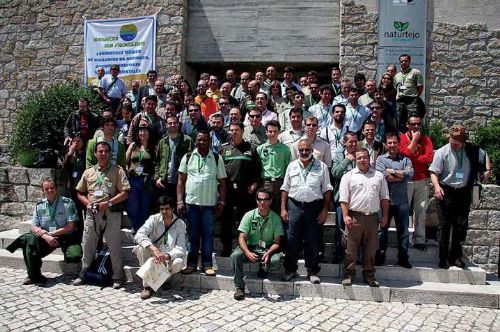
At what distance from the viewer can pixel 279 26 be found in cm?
995

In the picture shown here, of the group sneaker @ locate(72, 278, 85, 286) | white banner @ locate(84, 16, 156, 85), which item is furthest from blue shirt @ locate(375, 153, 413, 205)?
white banner @ locate(84, 16, 156, 85)

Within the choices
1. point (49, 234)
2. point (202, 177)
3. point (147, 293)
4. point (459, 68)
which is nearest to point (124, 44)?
point (49, 234)

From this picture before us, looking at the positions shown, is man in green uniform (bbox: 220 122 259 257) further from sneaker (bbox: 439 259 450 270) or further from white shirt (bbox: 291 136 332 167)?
sneaker (bbox: 439 259 450 270)

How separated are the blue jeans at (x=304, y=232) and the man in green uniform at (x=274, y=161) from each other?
1.07 feet

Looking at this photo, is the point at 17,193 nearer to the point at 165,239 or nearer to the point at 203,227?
the point at 165,239

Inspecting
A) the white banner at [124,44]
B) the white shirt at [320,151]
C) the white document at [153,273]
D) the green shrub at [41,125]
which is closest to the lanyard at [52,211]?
the white document at [153,273]

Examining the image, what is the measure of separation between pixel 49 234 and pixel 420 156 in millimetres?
4802

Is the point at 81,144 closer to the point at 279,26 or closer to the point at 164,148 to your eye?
the point at 164,148

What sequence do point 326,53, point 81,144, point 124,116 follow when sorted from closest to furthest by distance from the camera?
point 81,144, point 124,116, point 326,53

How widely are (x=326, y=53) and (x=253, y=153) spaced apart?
17.0ft

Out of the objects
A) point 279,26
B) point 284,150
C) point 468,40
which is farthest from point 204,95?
point 468,40

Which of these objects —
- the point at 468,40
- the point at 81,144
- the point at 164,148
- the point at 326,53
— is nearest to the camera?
the point at 164,148

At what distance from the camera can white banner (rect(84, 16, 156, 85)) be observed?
33.8ft

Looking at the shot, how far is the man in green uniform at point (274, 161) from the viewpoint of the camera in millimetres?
5406
